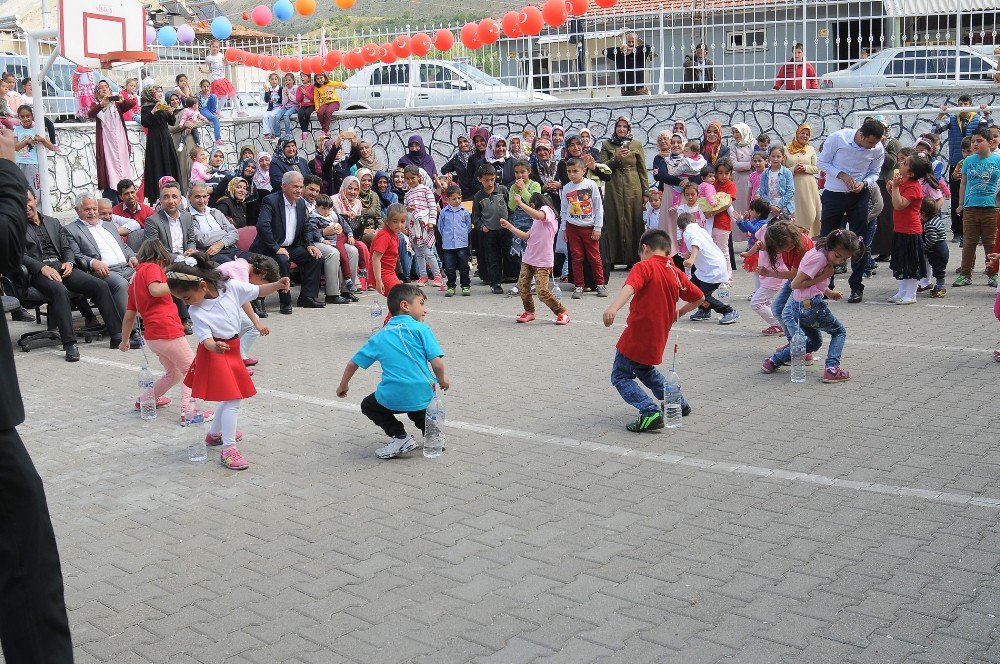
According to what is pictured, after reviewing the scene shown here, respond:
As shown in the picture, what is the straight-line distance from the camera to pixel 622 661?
4.24 m

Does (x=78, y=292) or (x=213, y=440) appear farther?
(x=78, y=292)

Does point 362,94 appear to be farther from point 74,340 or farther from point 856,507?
point 856,507

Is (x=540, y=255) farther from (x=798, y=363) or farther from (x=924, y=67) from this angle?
(x=924, y=67)

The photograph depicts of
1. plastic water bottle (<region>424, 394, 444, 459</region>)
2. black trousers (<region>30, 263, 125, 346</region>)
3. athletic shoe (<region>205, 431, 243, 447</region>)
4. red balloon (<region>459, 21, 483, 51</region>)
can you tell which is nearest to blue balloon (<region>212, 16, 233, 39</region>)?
red balloon (<region>459, 21, 483, 51</region>)

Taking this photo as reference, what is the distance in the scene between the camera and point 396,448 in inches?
279

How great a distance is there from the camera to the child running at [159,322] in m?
8.41

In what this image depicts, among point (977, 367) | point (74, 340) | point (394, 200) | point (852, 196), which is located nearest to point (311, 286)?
point (394, 200)

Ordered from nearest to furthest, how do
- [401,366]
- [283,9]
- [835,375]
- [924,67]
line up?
[401,366] → [835,375] → [924,67] → [283,9]

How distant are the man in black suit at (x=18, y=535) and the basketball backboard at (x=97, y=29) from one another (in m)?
11.1

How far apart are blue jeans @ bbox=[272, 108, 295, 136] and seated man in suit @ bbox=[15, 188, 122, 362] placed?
9.07 m

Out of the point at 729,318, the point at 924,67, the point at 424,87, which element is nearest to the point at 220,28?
the point at 424,87

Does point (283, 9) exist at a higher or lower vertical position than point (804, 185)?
higher

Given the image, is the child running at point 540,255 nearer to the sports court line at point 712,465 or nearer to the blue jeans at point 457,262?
the blue jeans at point 457,262

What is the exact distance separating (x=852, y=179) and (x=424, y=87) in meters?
10.2
